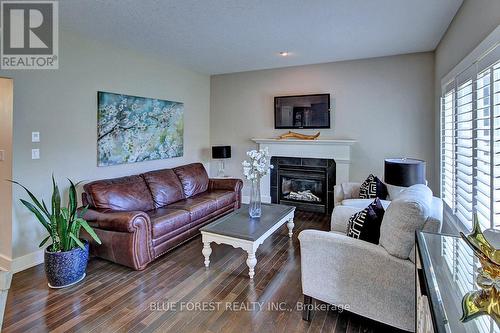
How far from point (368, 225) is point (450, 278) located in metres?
0.83

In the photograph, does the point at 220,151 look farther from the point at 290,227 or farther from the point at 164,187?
the point at 290,227

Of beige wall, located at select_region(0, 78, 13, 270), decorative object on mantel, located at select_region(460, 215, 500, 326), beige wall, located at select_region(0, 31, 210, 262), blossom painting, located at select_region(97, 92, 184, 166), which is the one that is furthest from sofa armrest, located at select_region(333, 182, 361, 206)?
beige wall, located at select_region(0, 78, 13, 270)

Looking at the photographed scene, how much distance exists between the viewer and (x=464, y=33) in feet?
8.66

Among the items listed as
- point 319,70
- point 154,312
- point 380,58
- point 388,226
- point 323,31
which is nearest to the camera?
point 388,226

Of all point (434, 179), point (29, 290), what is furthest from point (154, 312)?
point (434, 179)

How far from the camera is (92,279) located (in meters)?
2.83

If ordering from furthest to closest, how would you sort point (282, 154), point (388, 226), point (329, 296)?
point (282, 154) → point (329, 296) → point (388, 226)

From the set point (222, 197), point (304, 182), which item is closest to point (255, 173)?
point (222, 197)

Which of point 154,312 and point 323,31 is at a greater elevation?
point 323,31

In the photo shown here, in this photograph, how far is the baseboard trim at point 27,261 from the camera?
9.86 feet

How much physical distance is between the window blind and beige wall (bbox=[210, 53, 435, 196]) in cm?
129

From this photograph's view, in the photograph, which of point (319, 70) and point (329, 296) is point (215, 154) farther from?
point (329, 296)

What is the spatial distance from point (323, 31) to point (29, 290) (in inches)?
162

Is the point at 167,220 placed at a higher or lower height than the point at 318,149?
lower
